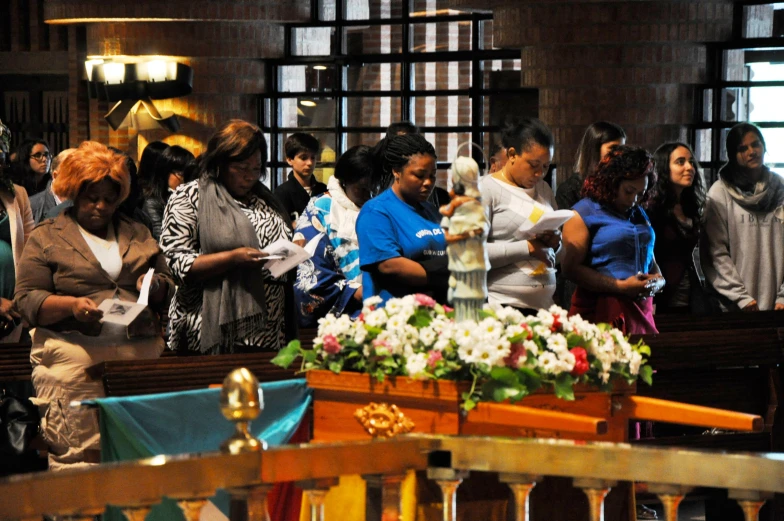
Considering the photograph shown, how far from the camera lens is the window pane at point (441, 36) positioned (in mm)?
12031

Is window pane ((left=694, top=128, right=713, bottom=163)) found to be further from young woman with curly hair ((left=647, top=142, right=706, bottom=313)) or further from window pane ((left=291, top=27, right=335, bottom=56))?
young woman with curly hair ((left=647, top=142, right=706, bottom=313))

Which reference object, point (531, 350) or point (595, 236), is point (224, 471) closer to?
point (531, 350)

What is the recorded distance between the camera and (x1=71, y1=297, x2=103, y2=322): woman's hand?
4.27m

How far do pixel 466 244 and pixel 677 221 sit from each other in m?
3.25

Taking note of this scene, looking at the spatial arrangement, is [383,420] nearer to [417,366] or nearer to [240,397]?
[417,366]

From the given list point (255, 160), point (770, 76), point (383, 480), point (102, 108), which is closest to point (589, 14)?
point (770, 76)

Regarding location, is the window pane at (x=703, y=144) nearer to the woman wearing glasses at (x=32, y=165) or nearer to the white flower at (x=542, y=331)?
the woman wearing glasses at (x=32, y=165)

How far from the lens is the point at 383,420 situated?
3242 mm

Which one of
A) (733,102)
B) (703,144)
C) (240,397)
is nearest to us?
(240,397)

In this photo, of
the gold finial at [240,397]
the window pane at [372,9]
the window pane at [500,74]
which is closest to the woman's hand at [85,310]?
the gold finial at [240,397]

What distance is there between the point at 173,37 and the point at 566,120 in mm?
4018

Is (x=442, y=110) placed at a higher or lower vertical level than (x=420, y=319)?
higher

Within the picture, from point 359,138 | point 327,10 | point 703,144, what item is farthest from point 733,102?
point 327,10

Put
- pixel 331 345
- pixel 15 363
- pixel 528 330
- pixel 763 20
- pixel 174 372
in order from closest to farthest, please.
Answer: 1. pixel 528 330
2. pixel 331 345
3. pixel 174 372
4. pixel 15 363
5. pixel 763 20
